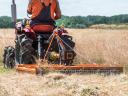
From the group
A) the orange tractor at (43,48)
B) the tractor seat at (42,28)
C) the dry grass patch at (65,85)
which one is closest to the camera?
the dry grass patch at (65,85)

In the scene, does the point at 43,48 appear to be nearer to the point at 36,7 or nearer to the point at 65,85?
the point at 36,7

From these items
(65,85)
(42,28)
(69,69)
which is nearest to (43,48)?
(42,28)

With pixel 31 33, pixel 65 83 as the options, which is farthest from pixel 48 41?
pixel 65 83

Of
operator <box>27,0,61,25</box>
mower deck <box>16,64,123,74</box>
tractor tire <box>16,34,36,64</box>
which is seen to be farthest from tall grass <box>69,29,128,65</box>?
mower deck <box>16,64,123,74</box>

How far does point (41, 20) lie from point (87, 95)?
5.08 m

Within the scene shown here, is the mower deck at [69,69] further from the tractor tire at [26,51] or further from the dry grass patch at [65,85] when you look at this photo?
the tractor tire at [26,51]

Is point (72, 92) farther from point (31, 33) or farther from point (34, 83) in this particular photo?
point (31, 33)

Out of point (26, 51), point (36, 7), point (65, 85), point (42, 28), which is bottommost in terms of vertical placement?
point (65, 85)

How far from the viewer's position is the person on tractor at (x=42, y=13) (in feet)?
40.4

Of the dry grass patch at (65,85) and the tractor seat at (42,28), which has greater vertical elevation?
the tractor seat at (42,28)

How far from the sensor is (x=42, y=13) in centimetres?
1241

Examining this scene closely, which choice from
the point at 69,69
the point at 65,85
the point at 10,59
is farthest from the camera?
the point at 10,59

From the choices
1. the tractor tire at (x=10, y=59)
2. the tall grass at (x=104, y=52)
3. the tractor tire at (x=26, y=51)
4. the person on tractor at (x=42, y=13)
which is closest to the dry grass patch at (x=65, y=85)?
the tractor tire at (x=26, y=51)

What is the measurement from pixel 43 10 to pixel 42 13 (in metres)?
0.08
